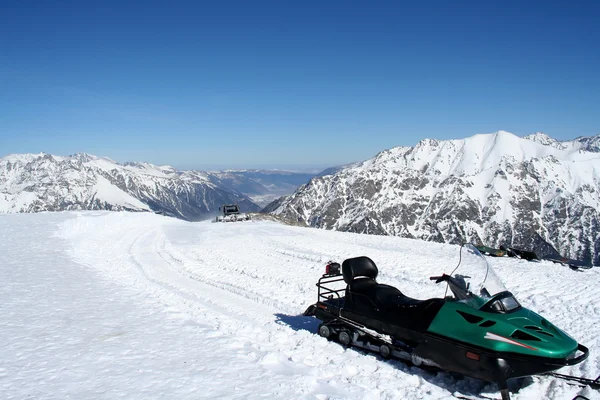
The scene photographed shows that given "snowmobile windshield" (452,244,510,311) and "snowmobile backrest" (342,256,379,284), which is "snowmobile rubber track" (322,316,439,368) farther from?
"snowmobile windshield" (452,244,510,311)

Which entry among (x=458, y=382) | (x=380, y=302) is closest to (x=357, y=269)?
(x=380, y=302)

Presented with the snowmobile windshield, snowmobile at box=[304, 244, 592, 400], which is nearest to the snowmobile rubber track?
snowmobile at box=[304, 244, 592, 400]

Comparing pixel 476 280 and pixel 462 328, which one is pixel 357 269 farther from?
pixel 462 328

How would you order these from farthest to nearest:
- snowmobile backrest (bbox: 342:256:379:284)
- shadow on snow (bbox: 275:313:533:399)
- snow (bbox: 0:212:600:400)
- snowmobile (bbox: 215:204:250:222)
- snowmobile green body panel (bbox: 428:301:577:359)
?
snowmobile (bbox: 215:204:250:222)
snowmobile backrest (bbox: 342:256:379:284)
shadow on snow (bbox: 275:313:533:399)
snow (bbox: 0:212:600:400)
snowmobile green body panel (bbox: 428:301:577:359)

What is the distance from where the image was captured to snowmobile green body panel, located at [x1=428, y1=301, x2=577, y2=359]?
6168 millimetres

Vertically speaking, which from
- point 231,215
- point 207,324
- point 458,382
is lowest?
point 458,382

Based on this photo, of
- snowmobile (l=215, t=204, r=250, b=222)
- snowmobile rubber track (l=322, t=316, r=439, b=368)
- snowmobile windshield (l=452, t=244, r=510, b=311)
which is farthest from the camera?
snowmobile (l=215, t=204, r=250, b=222)

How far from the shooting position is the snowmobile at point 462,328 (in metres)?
6.26

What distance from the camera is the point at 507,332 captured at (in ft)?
20.9

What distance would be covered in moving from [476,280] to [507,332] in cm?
110

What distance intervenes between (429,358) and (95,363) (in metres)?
6.22

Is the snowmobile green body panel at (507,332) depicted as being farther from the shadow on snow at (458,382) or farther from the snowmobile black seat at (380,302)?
the shadow on snow at (458,382)

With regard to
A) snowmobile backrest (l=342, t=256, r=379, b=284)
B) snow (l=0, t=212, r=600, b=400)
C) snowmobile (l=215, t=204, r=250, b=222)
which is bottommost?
snow (l=0, t=212, r=600, b=400)

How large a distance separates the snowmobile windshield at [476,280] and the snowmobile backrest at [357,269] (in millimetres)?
2162
